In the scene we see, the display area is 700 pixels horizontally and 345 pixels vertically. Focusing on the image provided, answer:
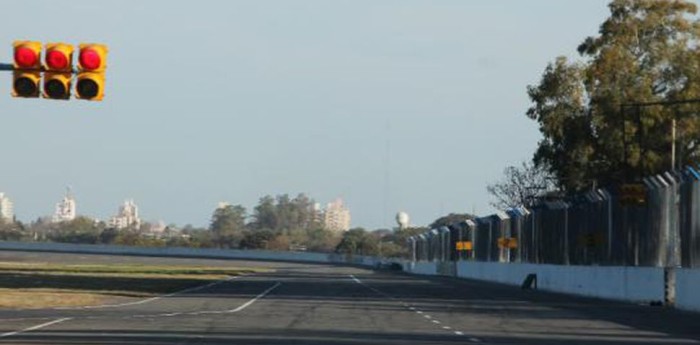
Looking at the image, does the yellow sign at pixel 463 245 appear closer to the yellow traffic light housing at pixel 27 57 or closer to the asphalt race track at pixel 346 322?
the asphalt race track at pixel 346 322

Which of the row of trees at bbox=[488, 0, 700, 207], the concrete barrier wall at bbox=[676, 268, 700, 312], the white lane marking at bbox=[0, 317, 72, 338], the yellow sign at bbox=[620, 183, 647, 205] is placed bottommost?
the white lane marking at bbox=[0, 317, 72, 338]

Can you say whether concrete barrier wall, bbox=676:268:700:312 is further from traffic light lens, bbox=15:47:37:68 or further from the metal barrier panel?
traffic light lens, bbox=15:47:37:68

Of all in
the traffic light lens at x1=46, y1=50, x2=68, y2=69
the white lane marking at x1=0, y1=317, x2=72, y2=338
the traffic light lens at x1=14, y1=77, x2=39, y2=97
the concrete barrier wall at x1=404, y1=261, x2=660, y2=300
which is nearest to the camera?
the traffic light lens at x1=14, y1=77, x2=39, y2=97

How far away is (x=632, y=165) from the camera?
8006 centimetres

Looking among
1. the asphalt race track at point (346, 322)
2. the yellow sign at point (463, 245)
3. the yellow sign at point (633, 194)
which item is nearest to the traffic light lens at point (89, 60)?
the asphalt race track at point (346, 322)

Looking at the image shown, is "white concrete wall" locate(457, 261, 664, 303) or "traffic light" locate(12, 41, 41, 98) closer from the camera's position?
"traffic light" locate(12, 41, 41, 98)

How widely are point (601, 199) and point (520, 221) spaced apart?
27.8m

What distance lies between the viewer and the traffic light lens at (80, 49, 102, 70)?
→ 2259 centimetres

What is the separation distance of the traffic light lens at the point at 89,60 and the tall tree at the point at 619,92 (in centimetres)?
6025

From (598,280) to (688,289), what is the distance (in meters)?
15.3

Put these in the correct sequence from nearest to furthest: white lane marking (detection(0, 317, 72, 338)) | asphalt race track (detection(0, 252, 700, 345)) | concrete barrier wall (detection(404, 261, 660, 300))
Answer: white lane marking (detection(0, 317, 72, 338)), asphalt race track (detection(0, 252, 700, 345)), concrete barrier wall (detection(404, 261, 660, 300))

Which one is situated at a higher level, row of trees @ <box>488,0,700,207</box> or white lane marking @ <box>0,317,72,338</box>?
row of trees @ <box>488,0,700,207</box>

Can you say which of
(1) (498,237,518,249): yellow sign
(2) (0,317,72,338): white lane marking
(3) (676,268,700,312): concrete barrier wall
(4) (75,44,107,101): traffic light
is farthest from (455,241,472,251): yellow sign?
(4) (75,44,107,101): traffic light

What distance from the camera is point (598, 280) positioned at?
200ft
